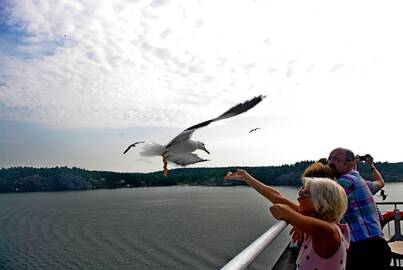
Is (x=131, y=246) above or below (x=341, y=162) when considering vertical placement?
below

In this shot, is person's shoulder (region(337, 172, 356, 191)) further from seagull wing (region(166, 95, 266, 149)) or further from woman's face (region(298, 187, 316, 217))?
seagull wing (region(166, 95, 266, 149))

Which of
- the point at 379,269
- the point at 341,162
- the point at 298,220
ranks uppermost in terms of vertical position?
the point at 341,162

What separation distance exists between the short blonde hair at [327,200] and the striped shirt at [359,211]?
28.2 inches

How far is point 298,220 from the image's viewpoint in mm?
1764

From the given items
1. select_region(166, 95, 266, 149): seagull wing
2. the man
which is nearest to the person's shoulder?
the man

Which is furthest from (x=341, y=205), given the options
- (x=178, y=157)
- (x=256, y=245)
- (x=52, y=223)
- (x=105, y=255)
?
(x=52, y=223)

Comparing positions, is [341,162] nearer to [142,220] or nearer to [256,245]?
[256,245]

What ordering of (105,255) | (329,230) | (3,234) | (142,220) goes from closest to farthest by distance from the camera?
(329,230)
(105,255)
(3,234)
(142,220)

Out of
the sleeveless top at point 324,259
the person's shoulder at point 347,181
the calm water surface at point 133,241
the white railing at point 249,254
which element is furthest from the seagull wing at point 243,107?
the calm water surface at point 133,241

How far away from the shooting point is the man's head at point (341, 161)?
104 inches

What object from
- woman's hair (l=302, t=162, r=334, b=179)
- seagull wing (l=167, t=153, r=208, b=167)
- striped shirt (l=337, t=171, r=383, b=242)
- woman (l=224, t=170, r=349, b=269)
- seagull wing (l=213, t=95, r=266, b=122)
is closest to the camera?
woman (l=224, t=170, r=349, b=269)

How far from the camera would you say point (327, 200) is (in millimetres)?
1864

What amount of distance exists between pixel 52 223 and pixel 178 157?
60.1 meters

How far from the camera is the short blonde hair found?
1.86 metres
